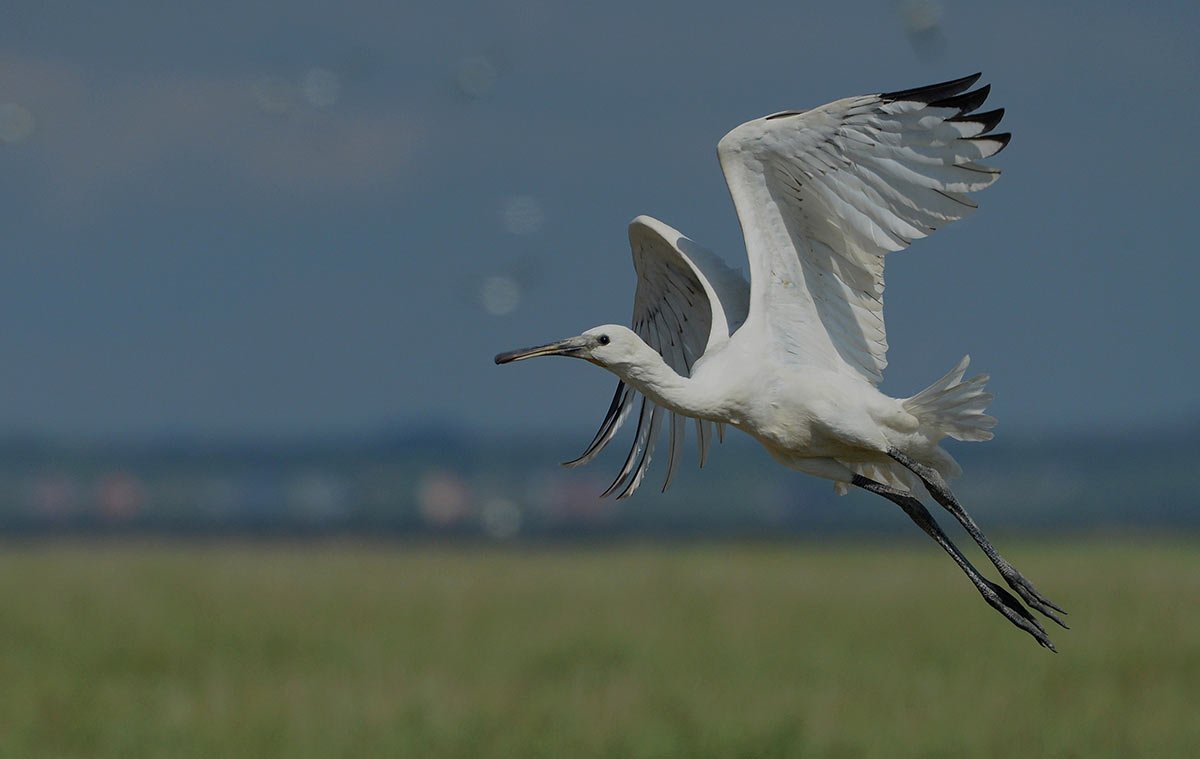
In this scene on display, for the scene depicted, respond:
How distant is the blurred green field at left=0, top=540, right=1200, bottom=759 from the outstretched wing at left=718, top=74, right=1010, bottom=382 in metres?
10.1

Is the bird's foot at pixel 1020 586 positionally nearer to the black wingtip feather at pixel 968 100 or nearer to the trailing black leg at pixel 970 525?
the trailing black leg at pixel 970 525

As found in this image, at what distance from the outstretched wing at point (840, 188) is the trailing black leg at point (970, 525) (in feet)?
1.87

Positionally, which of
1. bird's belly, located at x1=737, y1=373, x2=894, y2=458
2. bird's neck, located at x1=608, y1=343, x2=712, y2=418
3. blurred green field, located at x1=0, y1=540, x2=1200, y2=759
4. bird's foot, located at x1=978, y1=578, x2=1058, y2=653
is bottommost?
blurred green field, located at x1=0, y1=540, x2=1200, y2=759

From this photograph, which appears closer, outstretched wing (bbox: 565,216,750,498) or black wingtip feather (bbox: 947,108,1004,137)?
black wingtip feather (bbox: 947,108,1004,137)

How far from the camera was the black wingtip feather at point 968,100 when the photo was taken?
767 cm

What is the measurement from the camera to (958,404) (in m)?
8.20

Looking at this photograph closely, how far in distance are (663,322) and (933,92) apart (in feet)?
8.18

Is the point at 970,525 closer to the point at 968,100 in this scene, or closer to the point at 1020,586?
the point at 1020,586

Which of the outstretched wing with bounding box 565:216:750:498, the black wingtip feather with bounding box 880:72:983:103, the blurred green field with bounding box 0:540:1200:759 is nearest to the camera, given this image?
the black wingtip feather with bounding box 880:72:983:103

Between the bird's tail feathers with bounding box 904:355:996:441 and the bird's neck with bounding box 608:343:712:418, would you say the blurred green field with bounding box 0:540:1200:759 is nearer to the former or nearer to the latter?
the bird's tail feathers with bounding box 904:355:996:441

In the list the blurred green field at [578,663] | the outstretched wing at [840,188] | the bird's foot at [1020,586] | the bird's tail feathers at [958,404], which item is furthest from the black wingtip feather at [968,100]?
the blurred green field at [578,663]

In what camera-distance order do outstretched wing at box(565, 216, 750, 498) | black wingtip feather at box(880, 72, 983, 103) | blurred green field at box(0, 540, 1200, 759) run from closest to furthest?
black wingtip feather at box(880, 72, 983, 103) < outstretched wing at box(565, 216, 750, 498) < blurred green field at box(0, 540, 1200, 759)

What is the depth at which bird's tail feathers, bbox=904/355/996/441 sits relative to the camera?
8156 mm

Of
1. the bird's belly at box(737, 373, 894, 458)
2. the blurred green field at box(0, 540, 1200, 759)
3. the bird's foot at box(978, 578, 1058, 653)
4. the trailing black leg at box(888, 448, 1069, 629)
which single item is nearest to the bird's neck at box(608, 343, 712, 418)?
the bird's belly at box(737, 373, 894, 458)
